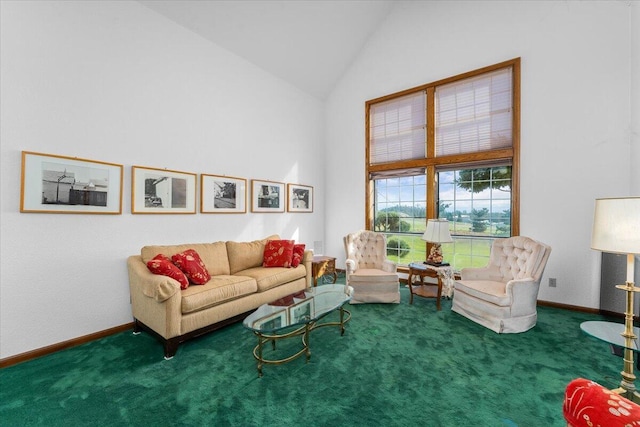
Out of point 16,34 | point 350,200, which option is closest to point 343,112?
point 350,200

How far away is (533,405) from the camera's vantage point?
191cm

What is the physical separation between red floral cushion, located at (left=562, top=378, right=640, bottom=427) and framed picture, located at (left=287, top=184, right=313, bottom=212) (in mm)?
4685

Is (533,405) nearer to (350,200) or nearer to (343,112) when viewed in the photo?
(350,200)

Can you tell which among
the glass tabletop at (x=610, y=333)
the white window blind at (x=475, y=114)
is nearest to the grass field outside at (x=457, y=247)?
the white window blind at (x=475, y=114)

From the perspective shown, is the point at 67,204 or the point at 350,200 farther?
the point at 350,200

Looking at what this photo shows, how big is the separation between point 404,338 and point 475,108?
3.93 meters

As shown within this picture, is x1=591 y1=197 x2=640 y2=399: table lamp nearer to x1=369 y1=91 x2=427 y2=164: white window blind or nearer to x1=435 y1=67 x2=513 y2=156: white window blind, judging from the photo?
x1=435 y1=67 x2=513 y2=156: white window blind

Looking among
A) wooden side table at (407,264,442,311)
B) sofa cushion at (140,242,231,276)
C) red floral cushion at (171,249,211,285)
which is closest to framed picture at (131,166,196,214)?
sofa cushion at (140,242,231,276)

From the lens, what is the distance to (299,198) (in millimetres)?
5668

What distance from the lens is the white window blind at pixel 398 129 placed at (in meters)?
5.09

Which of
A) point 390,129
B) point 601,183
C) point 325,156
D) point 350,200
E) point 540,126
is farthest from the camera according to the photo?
point 325,156

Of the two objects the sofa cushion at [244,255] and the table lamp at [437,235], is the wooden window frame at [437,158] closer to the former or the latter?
the table lamp at [437,235]

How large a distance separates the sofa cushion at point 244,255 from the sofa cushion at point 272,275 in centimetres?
10

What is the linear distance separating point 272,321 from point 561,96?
4.90 meters
